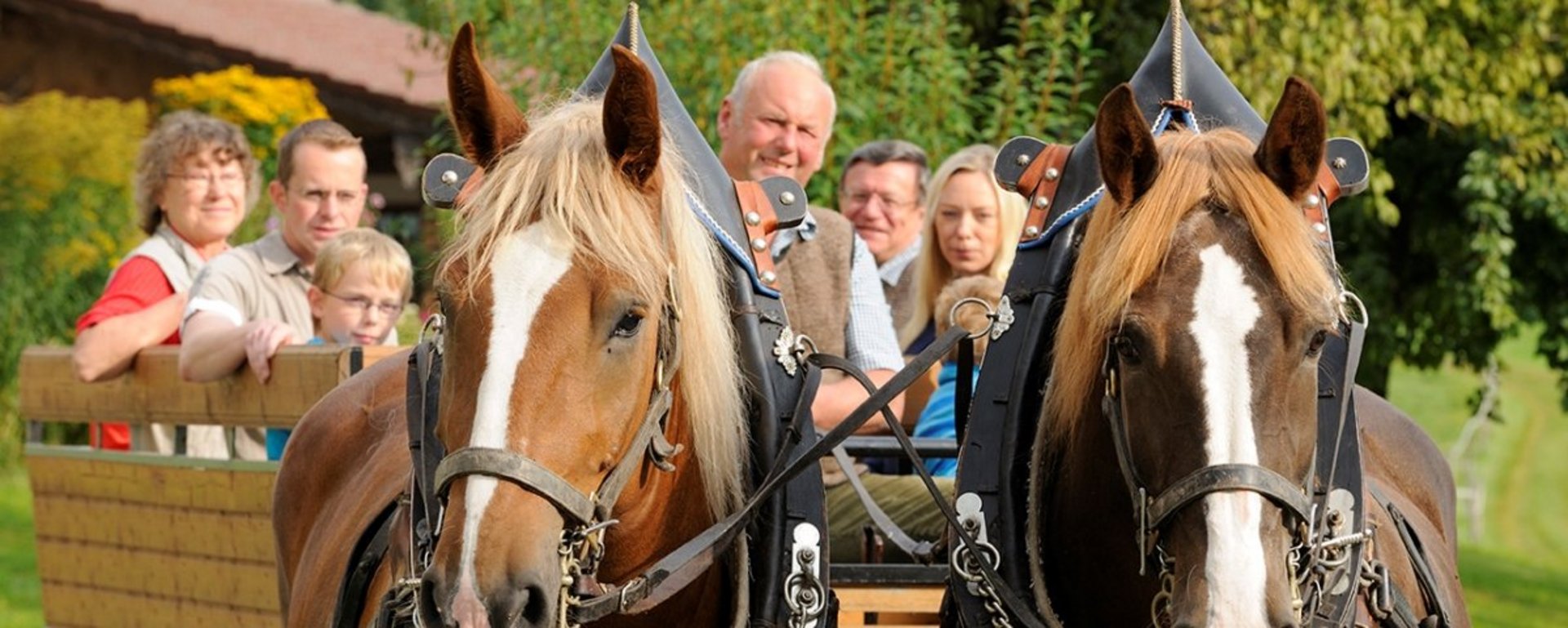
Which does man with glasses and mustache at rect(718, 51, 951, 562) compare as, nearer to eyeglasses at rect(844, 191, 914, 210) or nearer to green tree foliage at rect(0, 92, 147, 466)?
eyeglasses at rect(844, 191, 914, 210)

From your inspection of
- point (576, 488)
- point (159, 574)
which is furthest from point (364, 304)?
point (576, 488)

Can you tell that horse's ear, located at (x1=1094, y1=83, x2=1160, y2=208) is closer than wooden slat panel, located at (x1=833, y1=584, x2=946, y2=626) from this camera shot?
Yes

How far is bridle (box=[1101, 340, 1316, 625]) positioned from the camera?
261cm

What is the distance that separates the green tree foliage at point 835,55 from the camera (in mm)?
7594

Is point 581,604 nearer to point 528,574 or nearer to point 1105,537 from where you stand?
point 528,574

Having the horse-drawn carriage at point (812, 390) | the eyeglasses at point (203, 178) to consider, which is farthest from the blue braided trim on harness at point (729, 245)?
the eyeglasses at point (203, 178)

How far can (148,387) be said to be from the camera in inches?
197

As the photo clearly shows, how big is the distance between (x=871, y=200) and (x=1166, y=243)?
3.20 metres

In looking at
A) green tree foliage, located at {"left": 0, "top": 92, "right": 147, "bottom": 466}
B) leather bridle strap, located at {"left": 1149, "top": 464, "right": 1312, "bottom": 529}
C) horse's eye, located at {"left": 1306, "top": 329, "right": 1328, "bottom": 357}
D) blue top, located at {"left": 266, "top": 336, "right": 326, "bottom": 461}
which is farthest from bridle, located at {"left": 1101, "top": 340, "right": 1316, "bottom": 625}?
green tree foliage, located at {"left": 0, "top": 92, "right": 147, "bottom": 466}

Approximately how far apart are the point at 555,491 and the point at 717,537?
20.2 inches

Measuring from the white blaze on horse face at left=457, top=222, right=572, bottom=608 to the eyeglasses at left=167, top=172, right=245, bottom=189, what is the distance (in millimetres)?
3086

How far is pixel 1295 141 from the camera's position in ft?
9.45

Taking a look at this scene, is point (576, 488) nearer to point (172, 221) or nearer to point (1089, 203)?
Result: point (1089, 203)

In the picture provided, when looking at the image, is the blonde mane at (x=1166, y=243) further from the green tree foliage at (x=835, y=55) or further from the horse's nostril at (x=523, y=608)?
the green tree foliage at (x=835, y=55)
